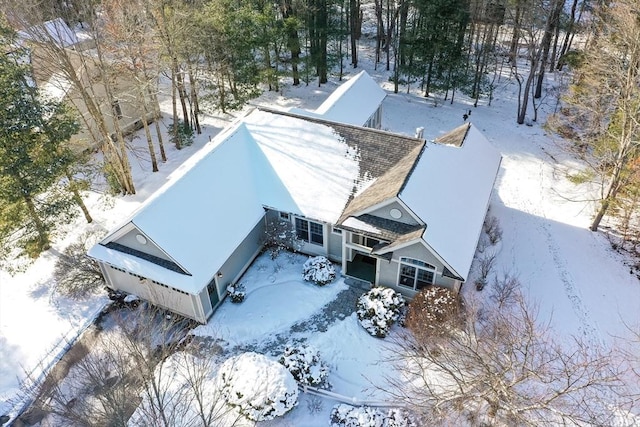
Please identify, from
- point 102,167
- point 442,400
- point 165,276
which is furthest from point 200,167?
point 442,400

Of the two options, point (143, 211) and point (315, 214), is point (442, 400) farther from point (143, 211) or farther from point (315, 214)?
point (143, 211)

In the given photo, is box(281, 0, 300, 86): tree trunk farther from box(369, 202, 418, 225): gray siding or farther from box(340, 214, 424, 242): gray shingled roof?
box(369, 202, 418, 225): gray siding

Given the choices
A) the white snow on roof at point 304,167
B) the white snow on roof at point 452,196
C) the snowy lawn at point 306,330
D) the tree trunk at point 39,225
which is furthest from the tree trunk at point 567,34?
the tree trunk at point 39,225

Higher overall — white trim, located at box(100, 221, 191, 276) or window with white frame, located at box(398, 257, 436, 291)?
white trim, located at box(100, 221, 191, 276)

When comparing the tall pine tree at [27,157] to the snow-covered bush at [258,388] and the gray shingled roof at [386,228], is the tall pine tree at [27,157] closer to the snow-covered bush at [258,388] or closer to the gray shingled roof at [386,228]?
the snow-covered bush at [258,388]

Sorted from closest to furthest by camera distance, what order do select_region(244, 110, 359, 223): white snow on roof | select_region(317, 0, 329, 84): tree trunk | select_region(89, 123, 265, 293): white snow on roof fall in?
1. select_region(89, 123, 265, 293): white snow on roof
2. select_region(244, 110, 359, 223): white snow on roof
3. select_region(317, 0, 329, 84): tree trunk

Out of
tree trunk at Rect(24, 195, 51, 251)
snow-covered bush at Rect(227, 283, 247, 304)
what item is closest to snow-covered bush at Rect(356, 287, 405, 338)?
snow-covered bush at Rect(227, 283, 247, 304)
